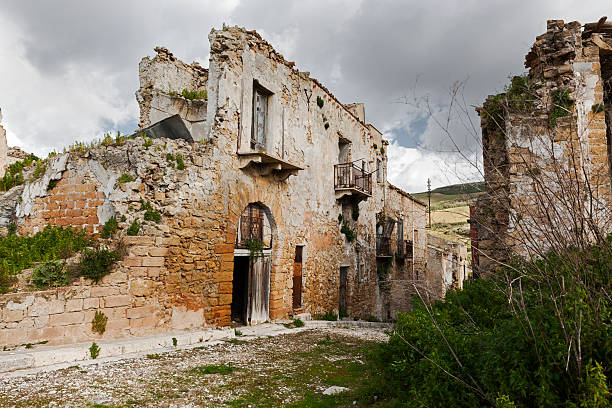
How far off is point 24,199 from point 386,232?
14.6 m

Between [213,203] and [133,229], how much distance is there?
1948 mm

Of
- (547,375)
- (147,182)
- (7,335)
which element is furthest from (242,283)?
(547,375)

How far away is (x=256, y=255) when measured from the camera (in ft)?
36.2

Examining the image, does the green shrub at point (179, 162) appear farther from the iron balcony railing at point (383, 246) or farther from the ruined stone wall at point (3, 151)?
the iron balcony railing at point (383, 246)

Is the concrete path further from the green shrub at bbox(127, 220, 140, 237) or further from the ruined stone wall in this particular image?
the ruined stone wall

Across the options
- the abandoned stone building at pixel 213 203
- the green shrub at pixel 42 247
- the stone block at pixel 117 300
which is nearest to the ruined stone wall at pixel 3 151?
the abandoned stone building at pixel 213 203

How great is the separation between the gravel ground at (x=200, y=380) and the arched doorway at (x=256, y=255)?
3.22m

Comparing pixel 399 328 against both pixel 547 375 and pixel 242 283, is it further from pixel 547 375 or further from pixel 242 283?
pixel 242 283

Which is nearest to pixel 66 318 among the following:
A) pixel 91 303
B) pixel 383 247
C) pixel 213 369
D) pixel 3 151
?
pixel 91 303

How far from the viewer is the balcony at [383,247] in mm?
18972

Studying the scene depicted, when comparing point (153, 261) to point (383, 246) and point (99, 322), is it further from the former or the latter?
point (383, 246)

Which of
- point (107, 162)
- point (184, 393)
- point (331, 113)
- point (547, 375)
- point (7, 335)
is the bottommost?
point (184, 393)

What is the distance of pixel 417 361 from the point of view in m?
3.73

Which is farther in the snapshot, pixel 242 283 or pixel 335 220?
pixel 335 220
